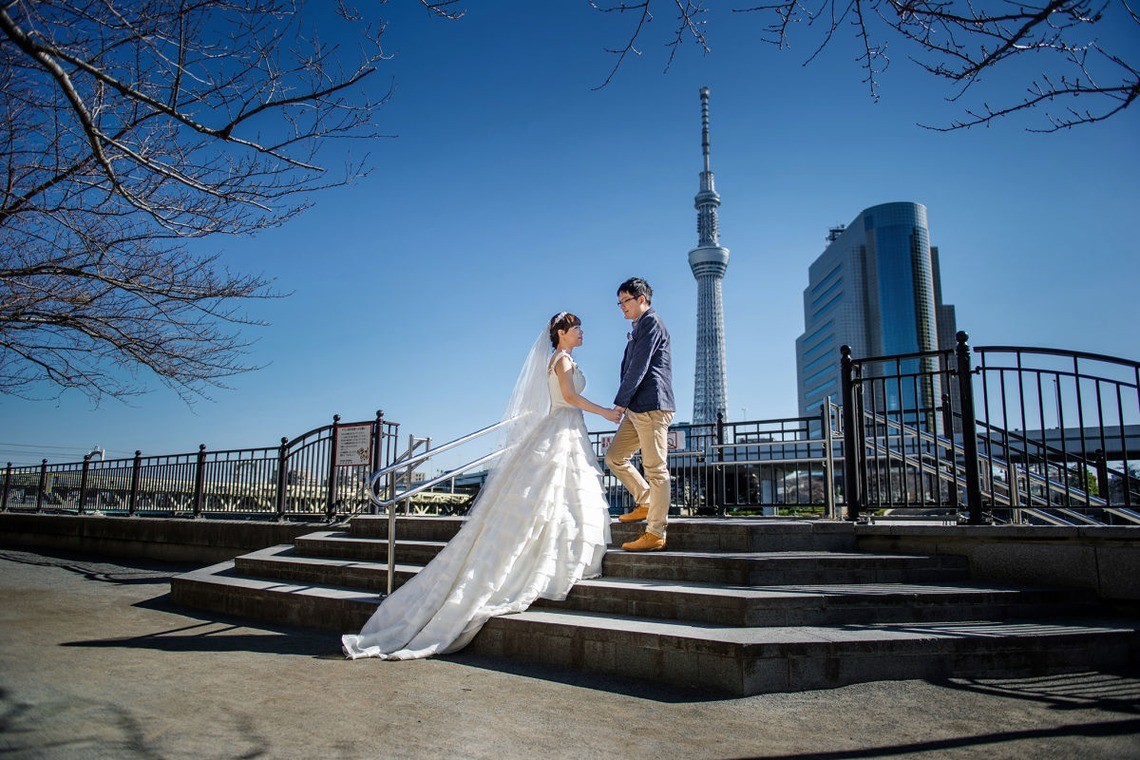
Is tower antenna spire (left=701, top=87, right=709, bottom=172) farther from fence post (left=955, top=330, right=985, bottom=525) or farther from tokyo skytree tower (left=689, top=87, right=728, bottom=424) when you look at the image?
fence post (left=955, top=330, right=985, bottom=525)

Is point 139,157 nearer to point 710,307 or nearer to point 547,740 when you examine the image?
point 547,740

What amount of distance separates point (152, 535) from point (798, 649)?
12569mm

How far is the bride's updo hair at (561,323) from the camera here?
6289mm

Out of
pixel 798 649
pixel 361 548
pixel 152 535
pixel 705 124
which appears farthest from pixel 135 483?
pixel 705 124

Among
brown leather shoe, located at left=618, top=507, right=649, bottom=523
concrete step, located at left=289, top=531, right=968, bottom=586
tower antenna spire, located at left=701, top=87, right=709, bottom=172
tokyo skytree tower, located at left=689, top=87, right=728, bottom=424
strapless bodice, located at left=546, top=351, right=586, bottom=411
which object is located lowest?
concrete step, located at left=289, top=531, right=968, bottom=586

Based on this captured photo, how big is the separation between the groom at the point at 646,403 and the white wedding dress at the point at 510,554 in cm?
42

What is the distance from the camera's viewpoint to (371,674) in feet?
14.2

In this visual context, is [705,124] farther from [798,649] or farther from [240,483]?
[798,649]

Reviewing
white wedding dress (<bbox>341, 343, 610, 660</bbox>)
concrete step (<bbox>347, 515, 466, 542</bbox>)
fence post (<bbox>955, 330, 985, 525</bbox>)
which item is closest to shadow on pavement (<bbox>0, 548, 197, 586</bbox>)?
concrete step (<bbox>347, 515, 466, 542</bbox>)

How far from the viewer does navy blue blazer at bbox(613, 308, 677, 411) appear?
5.82 meters

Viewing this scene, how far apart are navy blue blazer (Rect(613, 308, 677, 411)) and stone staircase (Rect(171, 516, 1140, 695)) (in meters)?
1.25

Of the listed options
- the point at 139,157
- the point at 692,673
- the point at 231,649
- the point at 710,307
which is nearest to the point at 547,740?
the point at 692,673

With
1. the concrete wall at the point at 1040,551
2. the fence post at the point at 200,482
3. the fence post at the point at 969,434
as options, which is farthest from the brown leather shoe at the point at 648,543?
the fence post at the point at 200,482

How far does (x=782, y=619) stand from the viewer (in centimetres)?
436
